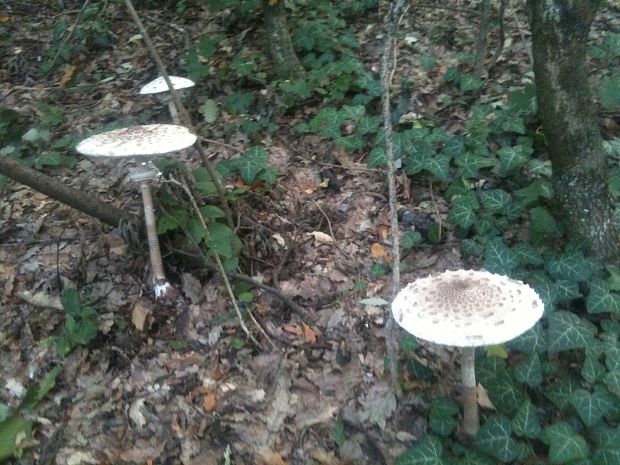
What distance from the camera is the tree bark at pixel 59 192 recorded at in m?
3.53

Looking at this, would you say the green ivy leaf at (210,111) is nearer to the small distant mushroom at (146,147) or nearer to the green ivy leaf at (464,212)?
the small distant mushroom at (146,147)

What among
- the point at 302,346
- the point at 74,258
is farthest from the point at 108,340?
the point at 302,346

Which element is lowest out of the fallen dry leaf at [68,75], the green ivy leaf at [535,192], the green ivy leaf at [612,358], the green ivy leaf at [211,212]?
the green ivy leaf at [612,358]

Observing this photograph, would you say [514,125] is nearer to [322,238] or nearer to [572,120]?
[572,120]

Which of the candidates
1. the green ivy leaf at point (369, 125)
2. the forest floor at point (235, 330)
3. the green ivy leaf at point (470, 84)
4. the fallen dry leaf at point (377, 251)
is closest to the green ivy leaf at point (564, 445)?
the forest floor at point (235, 330)

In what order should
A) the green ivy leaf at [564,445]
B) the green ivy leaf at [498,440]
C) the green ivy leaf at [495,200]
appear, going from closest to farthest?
the green ivy leaf at [564,445]
the green ivy leaf at [498,440]
the green ivy leaf at [495,200]

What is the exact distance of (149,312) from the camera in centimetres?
372

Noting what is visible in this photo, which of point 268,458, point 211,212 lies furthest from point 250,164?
point 268,458

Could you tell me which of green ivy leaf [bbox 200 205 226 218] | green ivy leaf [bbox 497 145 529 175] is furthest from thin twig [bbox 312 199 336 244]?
green ivy leaf [bbox 497 145 529 175]

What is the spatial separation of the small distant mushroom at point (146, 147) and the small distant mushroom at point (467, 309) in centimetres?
163

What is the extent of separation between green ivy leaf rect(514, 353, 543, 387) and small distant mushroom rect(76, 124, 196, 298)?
227cm

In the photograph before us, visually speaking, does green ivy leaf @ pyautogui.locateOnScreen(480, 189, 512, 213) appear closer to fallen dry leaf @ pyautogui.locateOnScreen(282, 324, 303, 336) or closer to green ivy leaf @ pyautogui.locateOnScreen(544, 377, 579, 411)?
green ivy leaf @ pyautogui.locateOnScreen(544, 377, 579, 411)

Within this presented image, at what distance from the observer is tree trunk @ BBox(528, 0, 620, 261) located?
295cm

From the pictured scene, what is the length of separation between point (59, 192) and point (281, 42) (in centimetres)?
294
